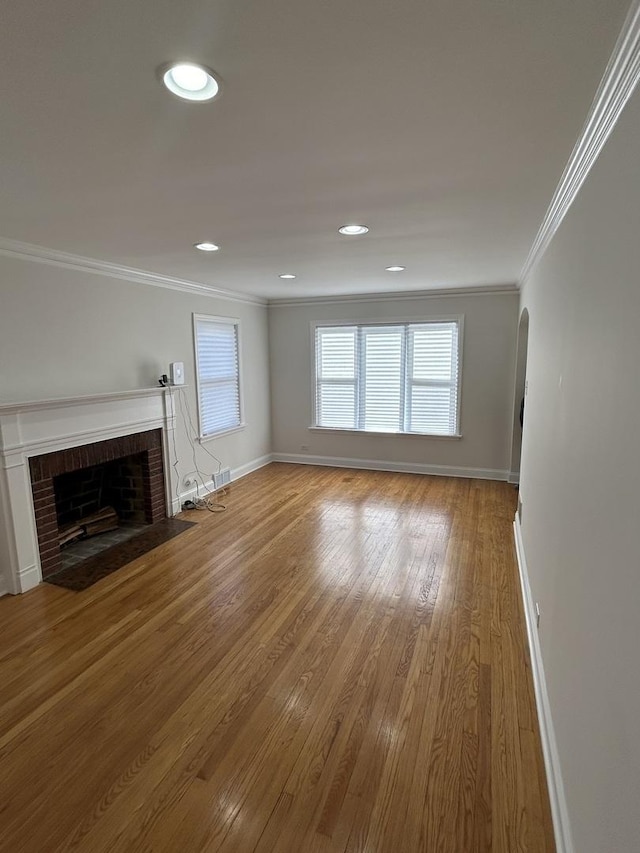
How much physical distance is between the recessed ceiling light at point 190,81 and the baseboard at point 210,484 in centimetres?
386

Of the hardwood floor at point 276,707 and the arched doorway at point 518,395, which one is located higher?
the arched doorway at point 518,395

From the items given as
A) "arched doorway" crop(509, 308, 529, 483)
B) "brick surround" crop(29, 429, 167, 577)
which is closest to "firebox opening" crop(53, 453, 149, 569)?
"brick surround" crop(29, 429, 167, 577)

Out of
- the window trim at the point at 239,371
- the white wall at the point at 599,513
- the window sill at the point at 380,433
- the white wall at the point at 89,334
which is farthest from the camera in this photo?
the window sill at the point at 380,433

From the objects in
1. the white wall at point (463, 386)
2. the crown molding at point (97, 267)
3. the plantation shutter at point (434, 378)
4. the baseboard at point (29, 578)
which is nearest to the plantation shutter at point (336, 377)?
the white wall at point (463, 386)

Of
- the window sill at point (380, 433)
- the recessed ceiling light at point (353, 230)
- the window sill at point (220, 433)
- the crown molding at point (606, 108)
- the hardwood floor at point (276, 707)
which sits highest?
the recessed ceiling light at point (353, 230)

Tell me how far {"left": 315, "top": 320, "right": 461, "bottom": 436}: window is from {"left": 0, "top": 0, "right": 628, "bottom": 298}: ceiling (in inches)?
113

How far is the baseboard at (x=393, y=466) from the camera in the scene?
18.6ft

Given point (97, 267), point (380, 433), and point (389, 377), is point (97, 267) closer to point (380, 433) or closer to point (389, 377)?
point (389, 377)

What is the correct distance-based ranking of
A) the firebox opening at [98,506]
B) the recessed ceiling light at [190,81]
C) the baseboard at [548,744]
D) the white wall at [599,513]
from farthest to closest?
the firebox opening at [98,506], the baseboard at [548,744], the recessed ceiling light at [190,81], the white wall at [599,513]

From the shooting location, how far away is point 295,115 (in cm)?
145

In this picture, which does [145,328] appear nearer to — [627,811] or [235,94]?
[235,94]

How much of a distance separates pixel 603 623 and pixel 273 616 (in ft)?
6.63

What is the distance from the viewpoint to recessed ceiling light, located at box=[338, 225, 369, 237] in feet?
8.93

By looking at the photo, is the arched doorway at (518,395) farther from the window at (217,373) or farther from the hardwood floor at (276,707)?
the window at (217,373)
